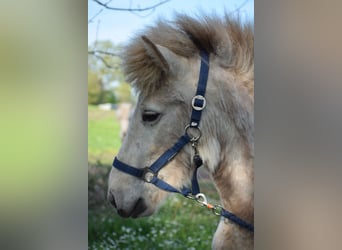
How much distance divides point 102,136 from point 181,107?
47 centimetres

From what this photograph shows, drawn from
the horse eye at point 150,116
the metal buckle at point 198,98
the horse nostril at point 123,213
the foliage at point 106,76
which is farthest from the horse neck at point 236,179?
the foliage at point 106,76

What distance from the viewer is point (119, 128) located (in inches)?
88.6

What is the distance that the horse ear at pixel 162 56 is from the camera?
217cm

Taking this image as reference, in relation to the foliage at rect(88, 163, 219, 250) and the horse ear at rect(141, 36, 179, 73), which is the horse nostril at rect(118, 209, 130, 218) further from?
the horse ear at rect(141, 36, 179, 73)

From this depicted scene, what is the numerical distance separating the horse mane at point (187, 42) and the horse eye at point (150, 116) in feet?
0.40

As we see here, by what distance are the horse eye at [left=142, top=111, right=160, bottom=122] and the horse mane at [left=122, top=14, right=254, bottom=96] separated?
123 millimetres

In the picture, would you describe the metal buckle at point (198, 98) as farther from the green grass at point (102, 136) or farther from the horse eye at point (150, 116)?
the green grass at point (102, 136)

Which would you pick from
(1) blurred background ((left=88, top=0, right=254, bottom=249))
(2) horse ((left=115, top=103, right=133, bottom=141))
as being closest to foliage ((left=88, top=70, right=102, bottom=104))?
(1) blurred background ((left=88, top=0, right=254, bottom=249))

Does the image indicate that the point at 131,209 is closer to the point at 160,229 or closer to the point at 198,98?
the point at 160,229

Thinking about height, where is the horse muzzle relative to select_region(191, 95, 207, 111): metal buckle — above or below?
below

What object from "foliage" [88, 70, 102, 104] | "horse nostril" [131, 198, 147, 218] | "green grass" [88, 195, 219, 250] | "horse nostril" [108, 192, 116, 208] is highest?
"foliage" [88, 70, 102, 104]

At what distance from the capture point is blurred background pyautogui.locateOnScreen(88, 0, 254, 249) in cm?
221
